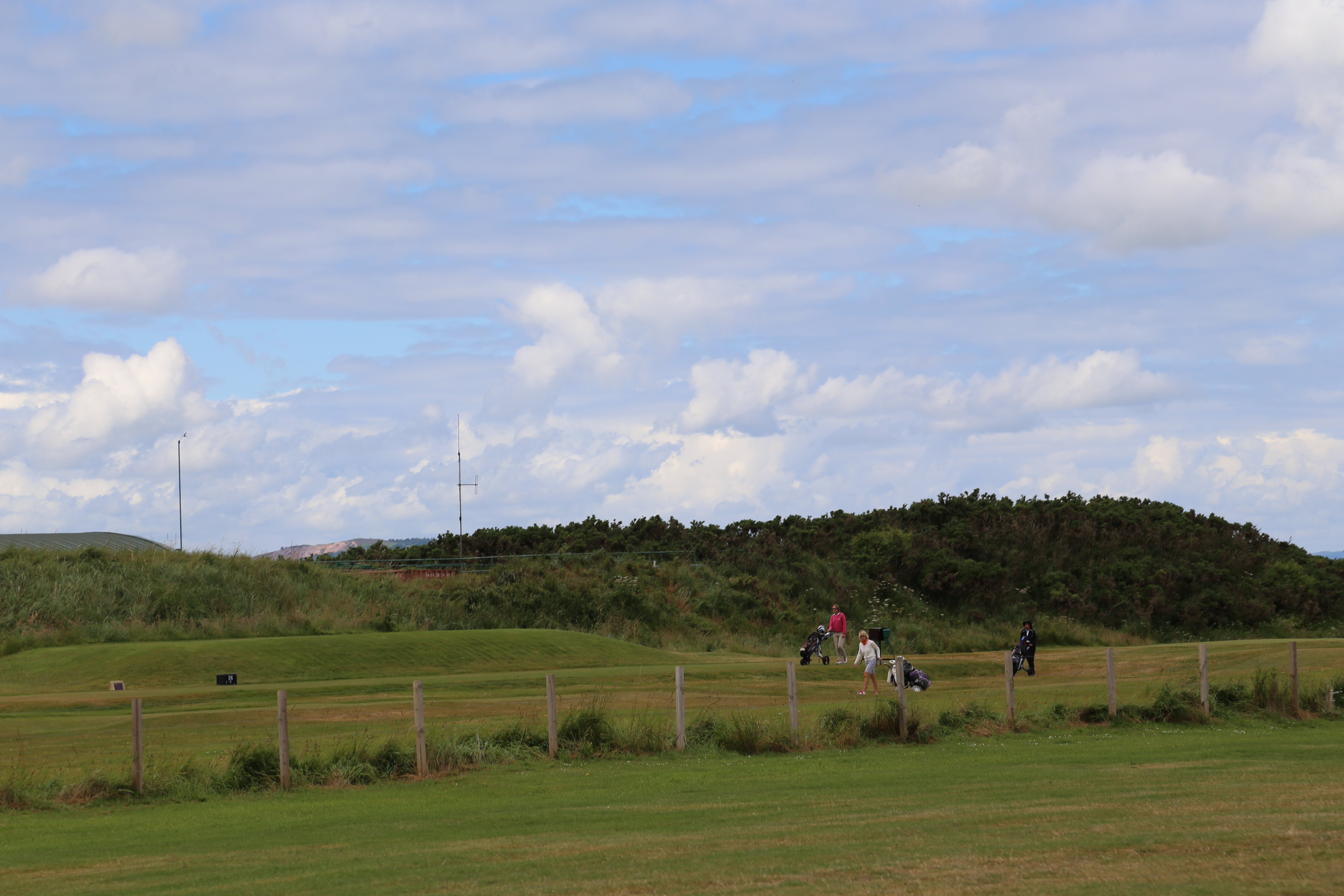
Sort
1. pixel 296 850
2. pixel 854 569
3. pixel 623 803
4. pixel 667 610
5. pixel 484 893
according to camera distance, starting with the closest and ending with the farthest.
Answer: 1. pixel 484 893
2. pixel 296 850
3. pixel 623 803
4. pixel 667 610
5. pixel 854 569

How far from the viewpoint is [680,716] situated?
2109 centimetres

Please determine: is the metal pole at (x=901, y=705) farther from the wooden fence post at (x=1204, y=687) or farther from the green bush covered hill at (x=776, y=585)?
the green bush covered hill at (x=776, y=585)

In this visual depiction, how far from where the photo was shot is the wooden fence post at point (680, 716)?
20828mm

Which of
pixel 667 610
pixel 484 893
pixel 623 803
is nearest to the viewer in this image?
pixel 484 893

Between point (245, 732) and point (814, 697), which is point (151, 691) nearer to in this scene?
point (245, 732)

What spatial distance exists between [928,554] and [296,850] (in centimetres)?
5317

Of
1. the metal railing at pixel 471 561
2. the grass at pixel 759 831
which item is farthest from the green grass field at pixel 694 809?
the metal railing at pixel 471 561

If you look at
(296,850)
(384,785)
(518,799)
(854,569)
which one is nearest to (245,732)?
(384,785)


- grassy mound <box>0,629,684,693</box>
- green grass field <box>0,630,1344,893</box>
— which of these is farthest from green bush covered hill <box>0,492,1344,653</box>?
green grass field <box>0,630,1344,893</box>

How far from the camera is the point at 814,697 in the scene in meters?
30.9

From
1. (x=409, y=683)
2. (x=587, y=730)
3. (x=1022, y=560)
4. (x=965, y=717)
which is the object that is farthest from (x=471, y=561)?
(x=587, y=730)

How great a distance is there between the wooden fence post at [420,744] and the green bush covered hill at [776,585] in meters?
23.1

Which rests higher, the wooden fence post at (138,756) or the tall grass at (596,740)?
the wooden fence post at (138,756)

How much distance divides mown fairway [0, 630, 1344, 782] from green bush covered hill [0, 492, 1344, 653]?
504cm
